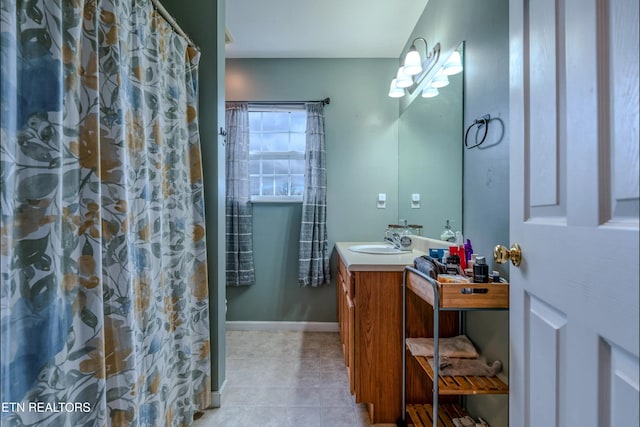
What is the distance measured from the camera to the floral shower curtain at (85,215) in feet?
2.36

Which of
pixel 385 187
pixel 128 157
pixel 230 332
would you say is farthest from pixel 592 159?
pixel 230 332

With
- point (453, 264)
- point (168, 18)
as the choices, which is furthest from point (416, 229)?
point (168, 18)

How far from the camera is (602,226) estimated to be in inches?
20.1

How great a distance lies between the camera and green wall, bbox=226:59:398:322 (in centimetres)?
275

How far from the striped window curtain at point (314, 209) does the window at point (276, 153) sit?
0.15m

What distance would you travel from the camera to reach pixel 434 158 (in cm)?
187

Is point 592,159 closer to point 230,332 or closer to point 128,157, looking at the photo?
point 128,157

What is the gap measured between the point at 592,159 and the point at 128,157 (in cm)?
132

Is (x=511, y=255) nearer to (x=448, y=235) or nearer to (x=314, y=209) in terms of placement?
(x=448, y=235)

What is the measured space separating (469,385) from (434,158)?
50.3 inches

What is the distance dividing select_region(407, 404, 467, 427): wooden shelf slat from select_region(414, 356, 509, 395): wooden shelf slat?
367mm

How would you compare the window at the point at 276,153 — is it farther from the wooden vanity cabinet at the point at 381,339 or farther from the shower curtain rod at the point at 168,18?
the wooden vanity cabinet at the point at 381,339

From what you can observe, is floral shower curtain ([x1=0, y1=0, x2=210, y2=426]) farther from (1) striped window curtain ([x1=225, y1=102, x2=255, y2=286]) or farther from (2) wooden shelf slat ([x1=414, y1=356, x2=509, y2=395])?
(1) striped window curtain ([x1=225, y1=102, x2=255, y2=286])

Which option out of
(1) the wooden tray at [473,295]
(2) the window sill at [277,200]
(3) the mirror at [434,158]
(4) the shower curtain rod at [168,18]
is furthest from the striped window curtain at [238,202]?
(1) the wooden tray at [473,295]
